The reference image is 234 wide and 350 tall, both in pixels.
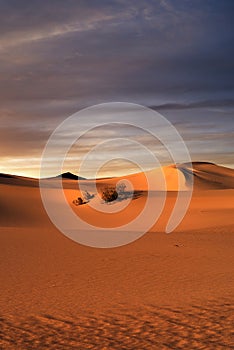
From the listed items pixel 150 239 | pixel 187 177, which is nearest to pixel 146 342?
pixel 150 239

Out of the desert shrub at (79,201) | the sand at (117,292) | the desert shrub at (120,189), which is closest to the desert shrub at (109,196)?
the desert shrub at (120,189)

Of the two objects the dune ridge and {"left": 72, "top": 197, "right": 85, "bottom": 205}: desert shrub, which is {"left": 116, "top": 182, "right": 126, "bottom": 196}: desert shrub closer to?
{"left": 72, "top": 197, "right": 85, "bottom": 205}: desert shrub

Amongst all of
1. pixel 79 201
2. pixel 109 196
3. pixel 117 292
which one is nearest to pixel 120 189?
pixel 109 196

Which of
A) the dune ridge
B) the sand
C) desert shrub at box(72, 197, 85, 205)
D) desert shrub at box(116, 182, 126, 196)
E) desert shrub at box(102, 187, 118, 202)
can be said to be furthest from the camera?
the dune ridge

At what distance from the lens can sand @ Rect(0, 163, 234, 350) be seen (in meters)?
9.27

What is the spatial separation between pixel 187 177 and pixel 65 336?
6343 cm

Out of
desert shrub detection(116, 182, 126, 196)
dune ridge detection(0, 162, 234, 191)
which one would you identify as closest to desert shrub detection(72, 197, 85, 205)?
desert shrub detection(116, 182, 126, 196)

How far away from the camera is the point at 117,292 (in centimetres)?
1304

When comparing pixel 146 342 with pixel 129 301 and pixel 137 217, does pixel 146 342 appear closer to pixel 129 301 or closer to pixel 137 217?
pixel 129 301

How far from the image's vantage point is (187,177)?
71.7 m

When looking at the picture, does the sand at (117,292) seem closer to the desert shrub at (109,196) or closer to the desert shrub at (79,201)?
the desert shrub at (109,196)

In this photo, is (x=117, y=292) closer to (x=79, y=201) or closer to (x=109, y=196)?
(x=109, y=196)

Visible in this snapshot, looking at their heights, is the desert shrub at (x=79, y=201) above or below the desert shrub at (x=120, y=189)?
below

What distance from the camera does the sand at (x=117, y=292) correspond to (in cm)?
927
